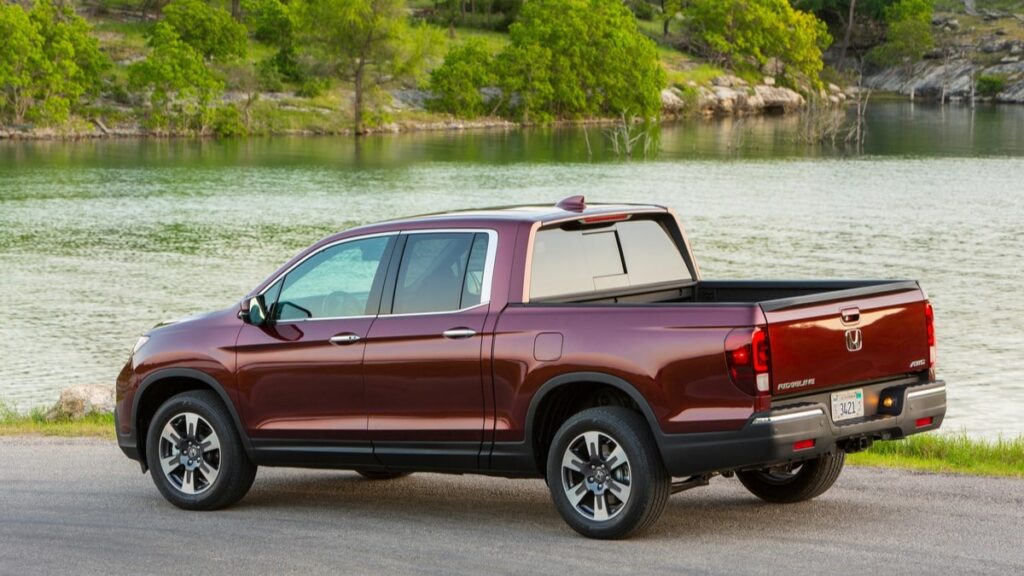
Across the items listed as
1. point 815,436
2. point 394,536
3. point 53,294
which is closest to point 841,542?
point 815,436

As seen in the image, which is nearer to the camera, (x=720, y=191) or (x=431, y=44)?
(x=720, y=191)

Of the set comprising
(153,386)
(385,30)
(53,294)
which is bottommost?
(53,294)

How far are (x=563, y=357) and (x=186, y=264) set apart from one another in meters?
32.9

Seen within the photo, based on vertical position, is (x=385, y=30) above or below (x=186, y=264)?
above

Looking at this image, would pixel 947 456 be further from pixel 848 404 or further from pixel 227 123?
pixel 227 123

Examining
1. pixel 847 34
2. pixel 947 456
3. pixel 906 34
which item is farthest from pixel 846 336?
pixel 847 34

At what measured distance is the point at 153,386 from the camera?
33.2ft

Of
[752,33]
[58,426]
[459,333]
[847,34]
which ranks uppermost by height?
[847,34]

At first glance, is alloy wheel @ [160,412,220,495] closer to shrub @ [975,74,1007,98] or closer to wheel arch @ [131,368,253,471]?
wheel arch @ [131,368,253,471]

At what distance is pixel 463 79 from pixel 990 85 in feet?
257

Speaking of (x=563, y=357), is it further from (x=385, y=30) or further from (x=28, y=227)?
(x=385, y=30)

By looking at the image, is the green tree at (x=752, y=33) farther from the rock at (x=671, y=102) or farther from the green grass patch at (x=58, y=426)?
the green grass patch at (x=58, y=426)

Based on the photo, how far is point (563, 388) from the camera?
842 centimetres

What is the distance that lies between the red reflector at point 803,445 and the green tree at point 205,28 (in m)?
107
